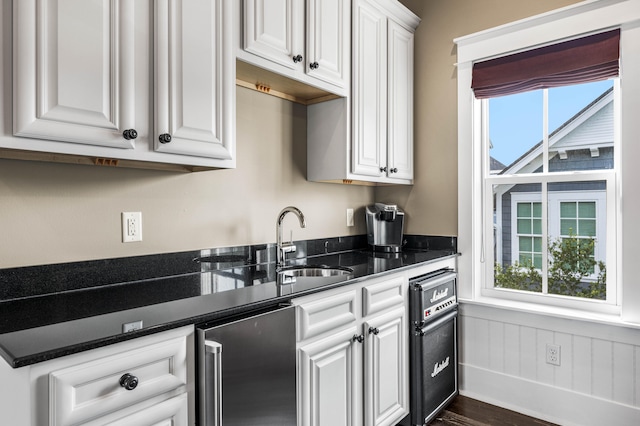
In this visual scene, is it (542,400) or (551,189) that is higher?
(551,189)

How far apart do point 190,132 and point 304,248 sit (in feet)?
3.80

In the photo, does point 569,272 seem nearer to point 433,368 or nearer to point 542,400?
point 542,400

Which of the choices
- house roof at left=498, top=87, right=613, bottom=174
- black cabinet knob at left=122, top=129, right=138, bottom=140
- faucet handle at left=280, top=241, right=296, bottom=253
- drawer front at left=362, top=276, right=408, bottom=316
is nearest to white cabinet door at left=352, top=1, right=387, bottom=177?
faucet handle at left=280, top=241, right=296, bottom=253

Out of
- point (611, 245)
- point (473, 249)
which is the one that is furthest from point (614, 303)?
point (473, 249)

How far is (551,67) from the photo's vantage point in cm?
230

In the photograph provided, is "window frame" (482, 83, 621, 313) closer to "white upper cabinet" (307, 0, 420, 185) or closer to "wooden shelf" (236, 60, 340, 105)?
"white upper cabinet" (307, 0, 420, 185)

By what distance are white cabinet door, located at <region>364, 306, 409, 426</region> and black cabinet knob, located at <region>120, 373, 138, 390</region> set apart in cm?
107

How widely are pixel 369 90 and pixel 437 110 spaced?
0.63 m

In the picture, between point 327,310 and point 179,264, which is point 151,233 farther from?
point 327,310

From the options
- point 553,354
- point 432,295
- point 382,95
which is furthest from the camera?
point 382,95

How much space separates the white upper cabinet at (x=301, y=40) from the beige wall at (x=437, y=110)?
805 mm

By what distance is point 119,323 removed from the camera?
102 cm

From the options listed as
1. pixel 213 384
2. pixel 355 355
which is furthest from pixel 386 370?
pixel 213 384

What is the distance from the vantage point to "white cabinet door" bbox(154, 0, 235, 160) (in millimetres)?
1354
